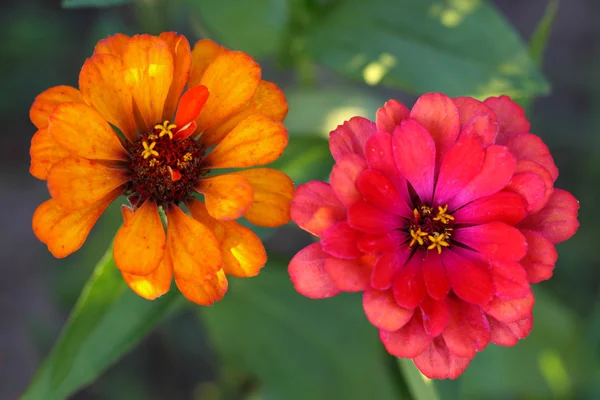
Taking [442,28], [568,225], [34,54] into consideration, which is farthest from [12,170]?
[568,225]

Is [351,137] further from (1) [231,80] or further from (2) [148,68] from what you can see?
(2) [148,68]

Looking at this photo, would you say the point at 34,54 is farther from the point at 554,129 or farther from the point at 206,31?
the point at 554,129

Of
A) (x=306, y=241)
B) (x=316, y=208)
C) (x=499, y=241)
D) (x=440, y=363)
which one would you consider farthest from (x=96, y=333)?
(x=306, y=241)

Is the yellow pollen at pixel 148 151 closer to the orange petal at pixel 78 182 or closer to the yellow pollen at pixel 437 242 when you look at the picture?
the orange petal at pixel 78 182

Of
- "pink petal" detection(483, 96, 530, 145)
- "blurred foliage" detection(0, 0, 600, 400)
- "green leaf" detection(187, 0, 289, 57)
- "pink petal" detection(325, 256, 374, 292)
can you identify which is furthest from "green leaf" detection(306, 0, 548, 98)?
"pink petal" detection(325, 256, 374, 292)

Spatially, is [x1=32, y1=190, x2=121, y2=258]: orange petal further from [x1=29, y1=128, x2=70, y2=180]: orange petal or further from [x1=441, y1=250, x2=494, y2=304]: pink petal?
[x1=441, y1=250, x2=494, y2=304]: pink petal
